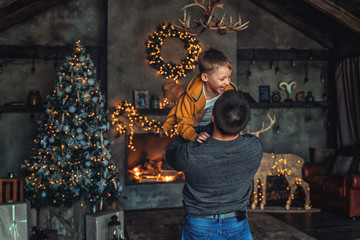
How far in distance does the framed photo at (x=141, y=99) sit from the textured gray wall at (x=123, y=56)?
9 cm

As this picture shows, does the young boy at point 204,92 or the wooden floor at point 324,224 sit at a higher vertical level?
the young boy at point 204,92

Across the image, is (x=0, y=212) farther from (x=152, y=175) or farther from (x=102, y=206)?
(x=152, y=175)

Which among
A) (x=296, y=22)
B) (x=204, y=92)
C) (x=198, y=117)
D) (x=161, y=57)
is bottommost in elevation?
(x=198, y=117)

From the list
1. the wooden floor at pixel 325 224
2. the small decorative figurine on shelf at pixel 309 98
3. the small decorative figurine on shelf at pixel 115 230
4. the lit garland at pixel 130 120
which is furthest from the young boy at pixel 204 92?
the small decorative figurine on shelf at pixel 309 98

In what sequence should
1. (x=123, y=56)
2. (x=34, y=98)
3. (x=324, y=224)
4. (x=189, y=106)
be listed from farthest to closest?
(x=34, y=98), (x=123, y=56), (x=324, y=224), (x=189, y=106)

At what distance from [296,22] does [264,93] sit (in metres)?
1.71

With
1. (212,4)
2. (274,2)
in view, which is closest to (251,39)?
(274,2)

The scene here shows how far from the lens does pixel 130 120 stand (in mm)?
6195

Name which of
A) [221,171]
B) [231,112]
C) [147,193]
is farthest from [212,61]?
[147,193]

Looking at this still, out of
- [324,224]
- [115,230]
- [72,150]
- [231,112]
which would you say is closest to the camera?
[231,112]

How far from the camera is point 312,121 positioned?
780 centimetres

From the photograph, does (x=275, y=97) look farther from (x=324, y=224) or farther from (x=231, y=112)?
(x=231, y=112)

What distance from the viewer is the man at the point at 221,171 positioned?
168cm

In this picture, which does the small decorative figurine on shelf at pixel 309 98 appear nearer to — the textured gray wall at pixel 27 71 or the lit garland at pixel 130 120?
the lit garland at pixel 130 120
